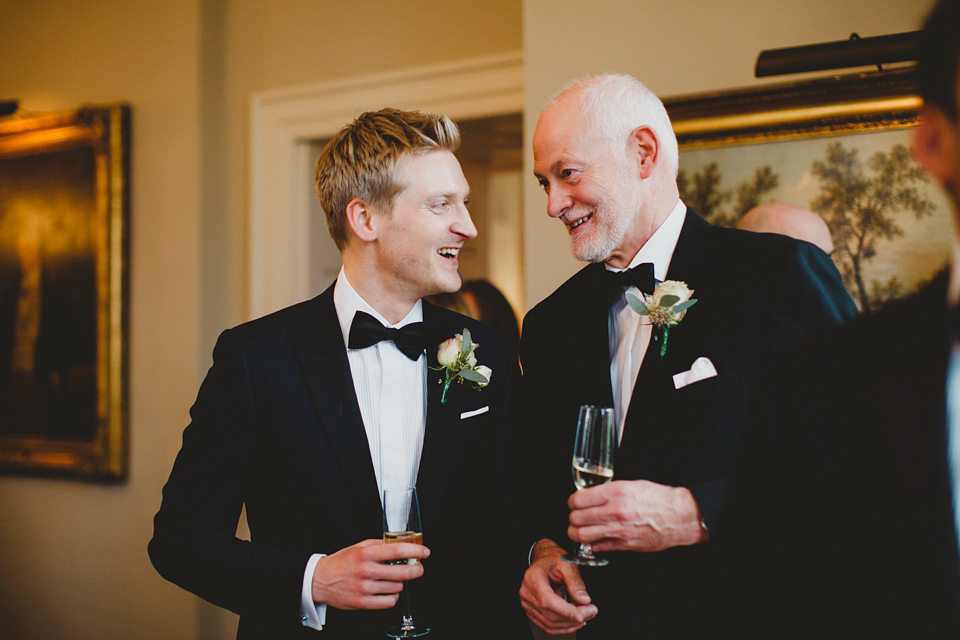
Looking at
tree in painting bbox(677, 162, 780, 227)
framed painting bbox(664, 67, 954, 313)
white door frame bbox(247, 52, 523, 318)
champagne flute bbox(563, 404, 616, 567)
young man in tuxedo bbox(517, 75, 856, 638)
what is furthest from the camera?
white door frame bbox(247, 52, 523, 318)

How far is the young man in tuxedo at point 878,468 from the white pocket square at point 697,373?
452 mm

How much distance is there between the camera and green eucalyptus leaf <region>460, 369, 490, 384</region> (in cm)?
186

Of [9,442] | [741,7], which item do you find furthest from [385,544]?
[9,442]

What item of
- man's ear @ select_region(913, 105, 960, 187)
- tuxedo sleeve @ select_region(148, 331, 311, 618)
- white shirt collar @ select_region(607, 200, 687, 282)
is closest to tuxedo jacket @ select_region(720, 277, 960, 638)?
man's ear @ select_region(913, 105, 960, 187)

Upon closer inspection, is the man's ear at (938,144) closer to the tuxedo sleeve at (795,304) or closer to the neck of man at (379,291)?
Answer: the tuxedo sleeve at (795,304)

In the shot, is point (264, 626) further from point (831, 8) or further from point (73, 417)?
point (73, 417)

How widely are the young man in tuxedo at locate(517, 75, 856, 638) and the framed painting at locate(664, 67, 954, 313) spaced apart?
→ 0.64m

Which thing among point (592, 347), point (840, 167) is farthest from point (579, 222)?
point (840, 167)

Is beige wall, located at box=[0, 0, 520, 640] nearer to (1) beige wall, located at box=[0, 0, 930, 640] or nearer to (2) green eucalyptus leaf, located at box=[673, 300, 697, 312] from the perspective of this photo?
(1) beige wall, located at box=[0, 0, 930, 640]

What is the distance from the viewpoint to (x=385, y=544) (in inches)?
61.2

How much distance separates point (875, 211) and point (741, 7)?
81 centimetres

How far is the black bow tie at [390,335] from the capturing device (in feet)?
6.33

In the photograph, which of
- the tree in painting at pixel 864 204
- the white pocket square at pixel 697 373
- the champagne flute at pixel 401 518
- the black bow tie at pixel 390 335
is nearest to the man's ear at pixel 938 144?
the white pocket square at pixel 697 373

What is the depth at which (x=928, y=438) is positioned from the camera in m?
0.94
